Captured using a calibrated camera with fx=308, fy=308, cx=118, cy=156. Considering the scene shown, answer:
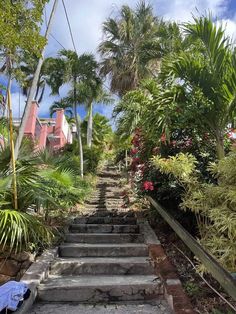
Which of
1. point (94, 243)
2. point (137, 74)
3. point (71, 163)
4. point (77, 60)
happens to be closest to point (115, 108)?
point (71, 163)

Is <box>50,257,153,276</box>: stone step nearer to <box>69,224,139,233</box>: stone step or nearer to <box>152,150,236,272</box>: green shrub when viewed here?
<box>152,150,236,272</box>: green shrub

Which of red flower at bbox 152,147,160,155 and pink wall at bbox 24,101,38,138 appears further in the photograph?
pink wall at bbox 24,101,38,138

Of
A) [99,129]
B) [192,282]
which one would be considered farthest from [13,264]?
[99,129]

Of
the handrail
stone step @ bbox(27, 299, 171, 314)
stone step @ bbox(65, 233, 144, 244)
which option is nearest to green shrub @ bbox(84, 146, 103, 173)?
stone step @ bbox(65, 233, 144, 244)

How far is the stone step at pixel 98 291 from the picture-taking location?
360 cm

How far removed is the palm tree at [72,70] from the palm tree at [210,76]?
9588 mm

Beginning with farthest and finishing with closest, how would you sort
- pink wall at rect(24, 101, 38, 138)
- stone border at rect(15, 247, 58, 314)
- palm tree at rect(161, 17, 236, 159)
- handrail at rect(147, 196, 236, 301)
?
1. pink wall at rect(24, 101, 38, 138)
2. palm tree at rect(161, 17, 236, 159)
3. stone border at rect(15, 247, 58, 314)
4. handrail at rect(147, 196, 236, 301)

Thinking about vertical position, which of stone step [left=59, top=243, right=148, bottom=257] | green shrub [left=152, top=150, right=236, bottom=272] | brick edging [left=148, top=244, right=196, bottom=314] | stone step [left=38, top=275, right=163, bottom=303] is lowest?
stone step [left=38, top=275, right=163, bottom=303]

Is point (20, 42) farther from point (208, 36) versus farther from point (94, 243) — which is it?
point (94, 243)

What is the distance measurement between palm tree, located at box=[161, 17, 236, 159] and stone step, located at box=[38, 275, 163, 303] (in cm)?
206

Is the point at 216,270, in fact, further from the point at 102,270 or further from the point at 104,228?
the point at 104,228

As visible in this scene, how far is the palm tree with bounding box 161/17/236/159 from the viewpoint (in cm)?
423

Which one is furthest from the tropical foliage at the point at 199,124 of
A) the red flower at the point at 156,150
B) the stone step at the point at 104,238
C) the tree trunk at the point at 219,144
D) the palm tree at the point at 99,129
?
the palm tree at the point at 99,129

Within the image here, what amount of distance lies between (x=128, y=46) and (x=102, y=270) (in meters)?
10.5
